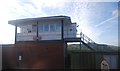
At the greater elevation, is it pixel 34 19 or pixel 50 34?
pixel 34 19

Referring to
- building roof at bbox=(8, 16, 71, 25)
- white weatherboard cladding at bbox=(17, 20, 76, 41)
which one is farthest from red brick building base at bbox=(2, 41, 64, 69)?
building roof at bbox=(8, 16, 71, 25)

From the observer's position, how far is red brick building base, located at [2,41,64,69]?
24.8m

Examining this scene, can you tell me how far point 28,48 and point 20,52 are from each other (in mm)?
1050

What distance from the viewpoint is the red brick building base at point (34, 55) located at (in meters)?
24.8

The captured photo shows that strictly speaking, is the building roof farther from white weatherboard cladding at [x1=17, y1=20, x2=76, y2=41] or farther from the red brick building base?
the red brick building base

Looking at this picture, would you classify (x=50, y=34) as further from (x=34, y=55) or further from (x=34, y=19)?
(x=34, y=55)

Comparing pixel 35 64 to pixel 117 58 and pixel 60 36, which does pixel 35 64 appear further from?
pixel 117 58

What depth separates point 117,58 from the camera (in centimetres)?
2630

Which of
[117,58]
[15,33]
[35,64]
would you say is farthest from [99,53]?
[15,33]

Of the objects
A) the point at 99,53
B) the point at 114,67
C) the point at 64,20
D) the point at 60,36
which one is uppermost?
the point at 64,20

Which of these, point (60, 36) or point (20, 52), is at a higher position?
point (60, 36)

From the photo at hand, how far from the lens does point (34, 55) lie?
25531mm

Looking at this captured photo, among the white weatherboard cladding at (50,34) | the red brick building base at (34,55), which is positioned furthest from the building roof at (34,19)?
the red brick building base at (34,55)

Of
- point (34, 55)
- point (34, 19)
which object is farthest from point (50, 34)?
point (34, 55)
